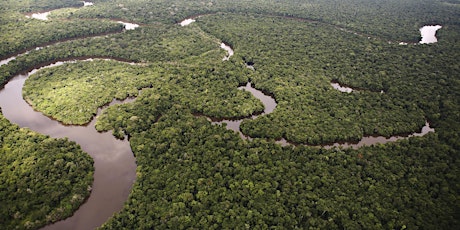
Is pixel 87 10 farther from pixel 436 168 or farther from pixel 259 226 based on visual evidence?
pixel 436 168

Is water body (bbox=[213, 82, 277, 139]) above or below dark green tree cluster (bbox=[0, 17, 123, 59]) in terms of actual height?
below

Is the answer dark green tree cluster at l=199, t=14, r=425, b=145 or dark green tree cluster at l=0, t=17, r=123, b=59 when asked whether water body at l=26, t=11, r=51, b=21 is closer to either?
dark green tree cluster at l=0, t=17, r=123, b=59

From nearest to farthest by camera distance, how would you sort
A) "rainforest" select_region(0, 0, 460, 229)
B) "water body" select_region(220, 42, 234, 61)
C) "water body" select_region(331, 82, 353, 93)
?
"rainforest" select_region(0, 0, 460, 229)
"water body" select_region(331, 82, 353, 93)
"water body" select_region(220, 42, 234, 61)

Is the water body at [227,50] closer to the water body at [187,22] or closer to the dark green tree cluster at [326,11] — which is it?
the water body at [187,22]

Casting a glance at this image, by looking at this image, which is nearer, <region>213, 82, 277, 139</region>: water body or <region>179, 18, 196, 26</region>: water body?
<region>213, 82, 277, 139</region>: water body

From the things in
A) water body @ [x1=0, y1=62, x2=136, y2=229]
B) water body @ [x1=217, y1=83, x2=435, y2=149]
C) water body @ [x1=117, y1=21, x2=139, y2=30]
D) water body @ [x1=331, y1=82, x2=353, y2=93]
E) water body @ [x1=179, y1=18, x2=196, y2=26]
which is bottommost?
water body @ [x1=0, y1=62, x2=136, y2=229]

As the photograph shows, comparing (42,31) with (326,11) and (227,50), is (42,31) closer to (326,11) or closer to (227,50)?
(227,50)

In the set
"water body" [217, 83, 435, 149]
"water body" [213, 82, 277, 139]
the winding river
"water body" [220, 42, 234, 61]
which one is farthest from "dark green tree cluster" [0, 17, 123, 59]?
"water body" [217, 83, 435, 149]
